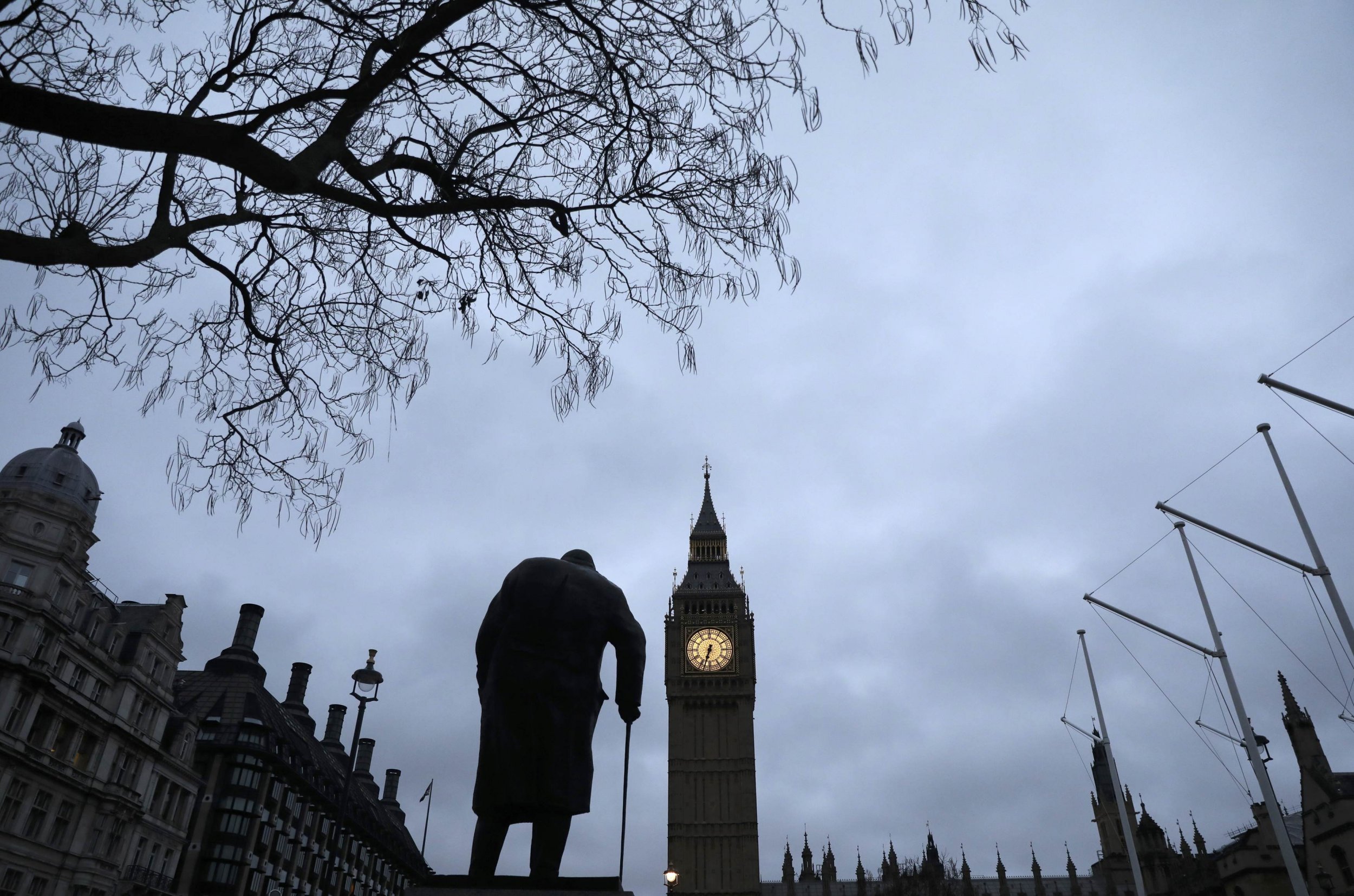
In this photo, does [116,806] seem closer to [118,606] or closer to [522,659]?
[118,606]

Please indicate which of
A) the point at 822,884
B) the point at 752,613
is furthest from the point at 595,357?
the point at 822,884

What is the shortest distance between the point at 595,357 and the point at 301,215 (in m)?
3.13

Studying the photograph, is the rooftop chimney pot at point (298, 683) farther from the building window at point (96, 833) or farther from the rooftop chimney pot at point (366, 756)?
the building window at point (96, 833)

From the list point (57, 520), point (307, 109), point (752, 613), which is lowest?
point (307, 109)

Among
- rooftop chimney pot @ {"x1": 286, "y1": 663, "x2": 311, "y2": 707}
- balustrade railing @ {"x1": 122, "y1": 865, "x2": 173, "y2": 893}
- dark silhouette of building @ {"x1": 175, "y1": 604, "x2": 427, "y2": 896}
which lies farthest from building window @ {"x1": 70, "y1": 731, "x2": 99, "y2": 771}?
rooftop chimney pot @ {"x1": 286, "y1": 663, "x2": 311, "y2": 707}

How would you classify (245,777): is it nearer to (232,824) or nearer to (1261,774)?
(232,824)

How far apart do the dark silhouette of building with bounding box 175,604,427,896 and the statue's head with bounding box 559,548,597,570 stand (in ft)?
139

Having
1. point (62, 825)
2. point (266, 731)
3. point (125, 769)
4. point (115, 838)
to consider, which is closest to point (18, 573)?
point (62, 825)

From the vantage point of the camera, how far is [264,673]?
6556 cm

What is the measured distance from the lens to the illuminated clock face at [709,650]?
89375mm

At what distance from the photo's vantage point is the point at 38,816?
39.2 meters

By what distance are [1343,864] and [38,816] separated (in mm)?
66523

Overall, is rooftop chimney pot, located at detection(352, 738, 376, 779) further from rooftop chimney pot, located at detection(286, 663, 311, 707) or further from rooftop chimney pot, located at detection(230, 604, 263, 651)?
rooftop chimney pot, located at detection(230, 604, 263, 651)

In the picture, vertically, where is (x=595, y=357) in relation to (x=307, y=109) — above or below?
below
